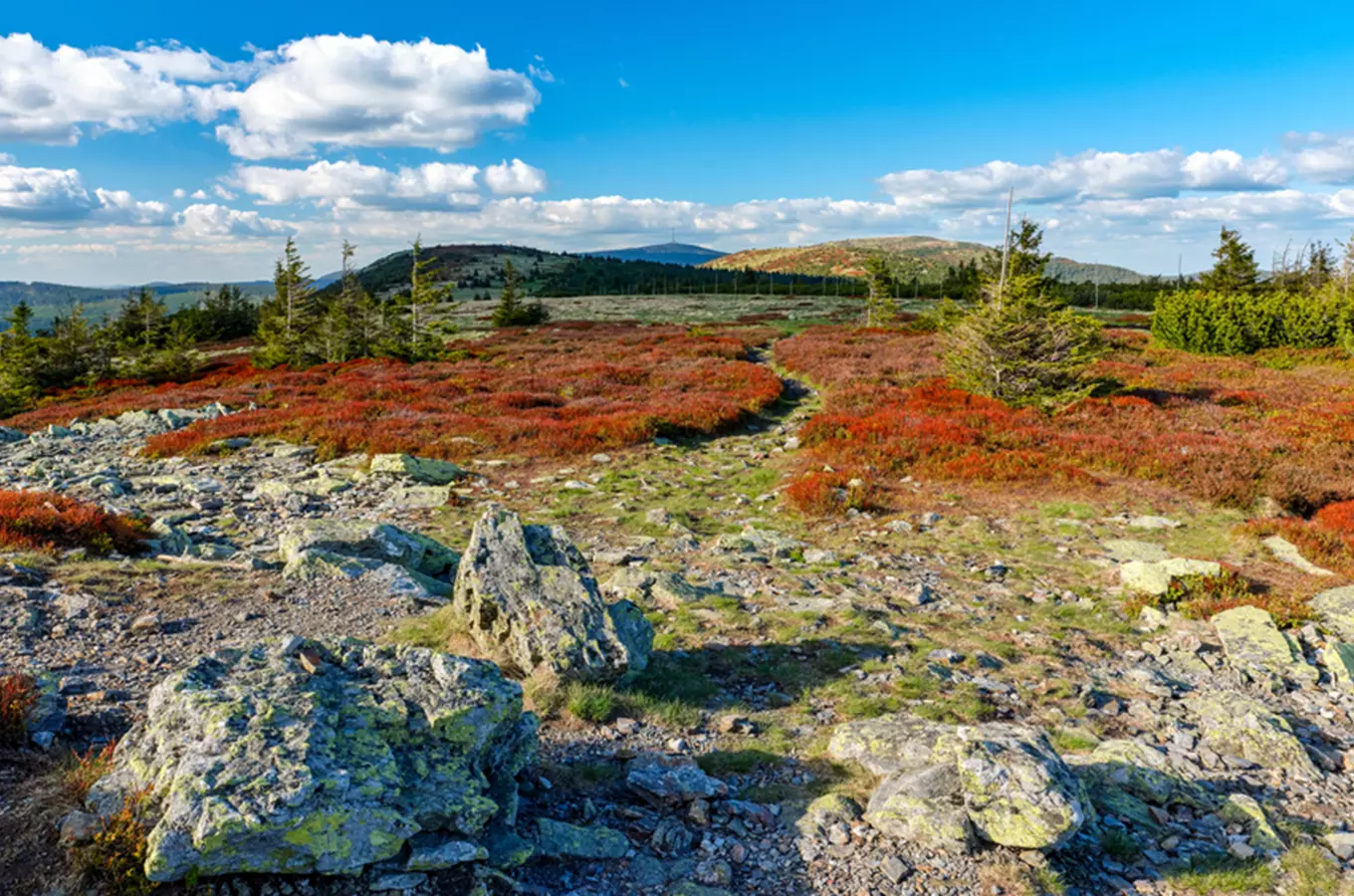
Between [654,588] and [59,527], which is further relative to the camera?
[59,527]

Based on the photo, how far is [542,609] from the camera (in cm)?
760

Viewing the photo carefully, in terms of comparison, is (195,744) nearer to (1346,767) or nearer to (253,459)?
(1346,767)

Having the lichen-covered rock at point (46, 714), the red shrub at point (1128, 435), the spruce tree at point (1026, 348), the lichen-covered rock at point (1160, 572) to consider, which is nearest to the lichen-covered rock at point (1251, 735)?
the lichen-covered rock at point (1160, 572)

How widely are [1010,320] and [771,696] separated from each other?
1978 centimetres

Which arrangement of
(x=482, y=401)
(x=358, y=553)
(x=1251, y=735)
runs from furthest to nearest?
(x=482, y=401), (x=358, y=553), (x=1251, y=735)

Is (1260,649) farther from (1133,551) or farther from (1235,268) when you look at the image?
(1235,268)

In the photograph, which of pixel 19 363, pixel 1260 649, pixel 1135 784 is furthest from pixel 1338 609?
pixel 19 363

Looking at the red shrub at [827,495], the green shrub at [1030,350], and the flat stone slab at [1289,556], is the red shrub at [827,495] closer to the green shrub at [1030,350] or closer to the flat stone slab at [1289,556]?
the flat stone slab at [1289,556]

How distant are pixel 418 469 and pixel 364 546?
656cm

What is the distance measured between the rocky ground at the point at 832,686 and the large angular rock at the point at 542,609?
0.95ft

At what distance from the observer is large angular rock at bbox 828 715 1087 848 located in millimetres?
4965

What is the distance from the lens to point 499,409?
24.8 meters

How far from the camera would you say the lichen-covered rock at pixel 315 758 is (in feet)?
12.7

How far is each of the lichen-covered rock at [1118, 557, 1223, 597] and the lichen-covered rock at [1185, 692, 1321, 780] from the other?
3105 mm
